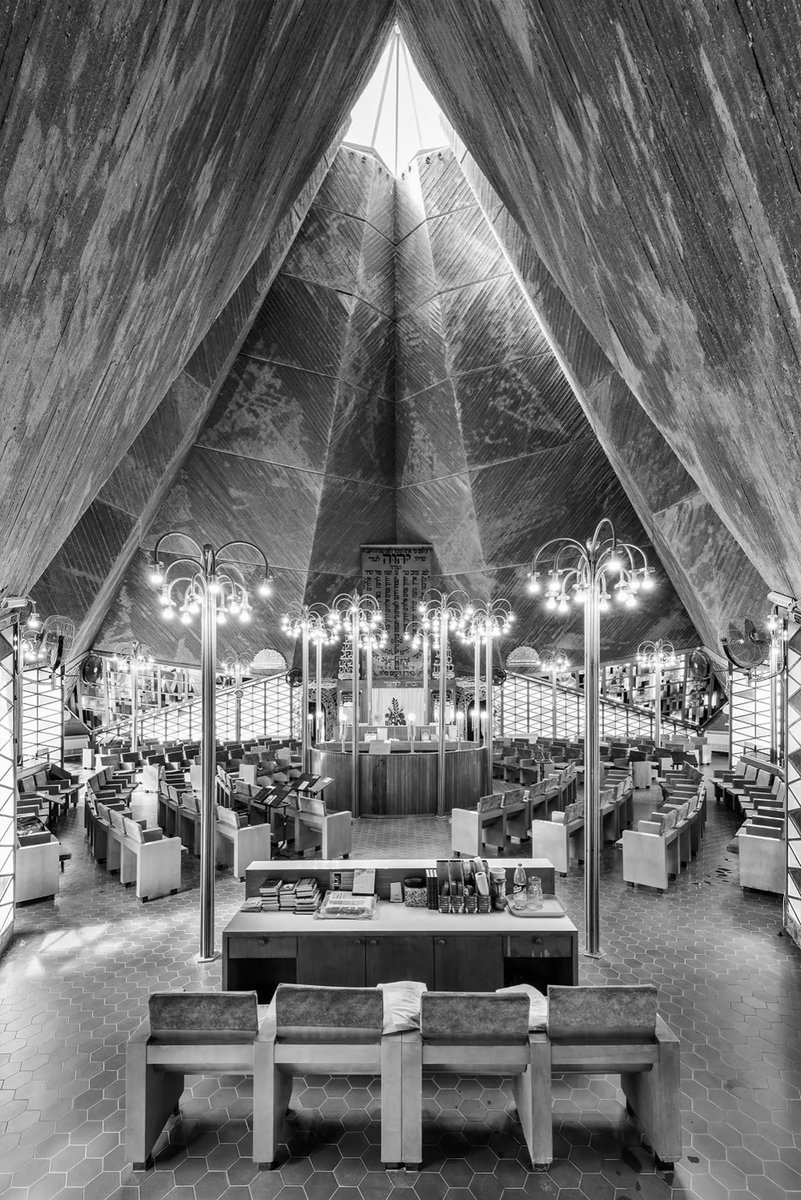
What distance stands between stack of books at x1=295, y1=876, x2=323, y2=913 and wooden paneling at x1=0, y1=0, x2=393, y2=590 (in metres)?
4.24

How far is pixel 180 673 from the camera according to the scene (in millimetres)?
25672

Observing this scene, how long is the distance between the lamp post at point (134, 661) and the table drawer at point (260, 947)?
50.6 feet

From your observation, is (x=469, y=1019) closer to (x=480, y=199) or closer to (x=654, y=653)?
(x=480, y=199)

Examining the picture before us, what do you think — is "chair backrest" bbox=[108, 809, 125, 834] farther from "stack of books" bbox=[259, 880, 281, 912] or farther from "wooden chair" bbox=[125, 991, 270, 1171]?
"wooden chair" bbox=[125, 991, 270, 1171]

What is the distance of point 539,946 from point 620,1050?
1269 mm

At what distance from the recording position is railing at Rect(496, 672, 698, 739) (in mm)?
25547

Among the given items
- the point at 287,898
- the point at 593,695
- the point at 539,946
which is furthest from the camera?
the point at 593,695

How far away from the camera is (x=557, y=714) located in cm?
2592

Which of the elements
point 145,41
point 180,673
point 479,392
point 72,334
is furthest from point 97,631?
point 145,41

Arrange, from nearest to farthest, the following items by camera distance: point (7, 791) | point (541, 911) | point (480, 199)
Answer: point (541, 911), point (7, 791), point (480, 199)

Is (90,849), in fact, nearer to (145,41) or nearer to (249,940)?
(249,940)

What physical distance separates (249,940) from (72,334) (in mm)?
4857

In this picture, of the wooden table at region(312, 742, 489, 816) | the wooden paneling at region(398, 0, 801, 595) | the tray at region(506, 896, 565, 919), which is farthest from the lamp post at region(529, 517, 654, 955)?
the wooden table at region(312, 742, 489, 816)

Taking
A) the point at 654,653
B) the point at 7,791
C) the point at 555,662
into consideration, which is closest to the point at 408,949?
the point at 7,791
